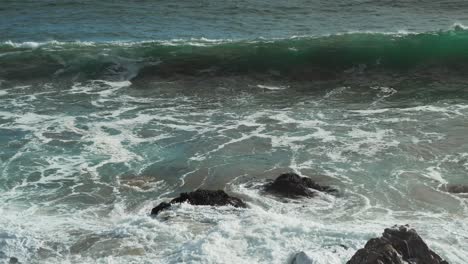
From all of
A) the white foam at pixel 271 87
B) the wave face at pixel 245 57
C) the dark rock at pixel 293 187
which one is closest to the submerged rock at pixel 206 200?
the dark rock at pixel 293 187

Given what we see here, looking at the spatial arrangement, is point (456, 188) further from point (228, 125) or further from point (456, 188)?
point (228, 125)

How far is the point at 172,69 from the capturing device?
22.0m

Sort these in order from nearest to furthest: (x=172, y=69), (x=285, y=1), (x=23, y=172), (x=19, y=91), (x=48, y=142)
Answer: (x=23, y=172), (x=48, y=142), (x=19, y=91), (x=172, y=69), (x=285, y=1)

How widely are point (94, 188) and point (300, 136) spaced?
4.81m

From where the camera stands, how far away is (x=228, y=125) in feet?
51.6

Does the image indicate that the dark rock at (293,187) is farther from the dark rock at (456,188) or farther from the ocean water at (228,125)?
the dark rock at (456,188)

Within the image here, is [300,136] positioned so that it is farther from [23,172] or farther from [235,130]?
[23,172]

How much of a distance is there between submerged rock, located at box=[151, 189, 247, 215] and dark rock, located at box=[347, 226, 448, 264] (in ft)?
10.0

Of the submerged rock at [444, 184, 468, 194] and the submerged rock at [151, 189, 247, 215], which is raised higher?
the submerged rock at [151, 189, 247, 215]

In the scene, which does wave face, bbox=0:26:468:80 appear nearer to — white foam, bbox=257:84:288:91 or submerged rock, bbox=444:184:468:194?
white foam, bbox=257:84:288:91

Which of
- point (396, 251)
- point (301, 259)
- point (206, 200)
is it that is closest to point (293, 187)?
point (206, 200)

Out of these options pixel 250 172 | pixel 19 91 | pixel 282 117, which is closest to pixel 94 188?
pixel 250 172

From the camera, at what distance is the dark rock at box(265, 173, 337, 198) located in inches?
436

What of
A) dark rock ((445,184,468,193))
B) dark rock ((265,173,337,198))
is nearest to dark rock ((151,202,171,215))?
dark rock ((265,173,337,198))
